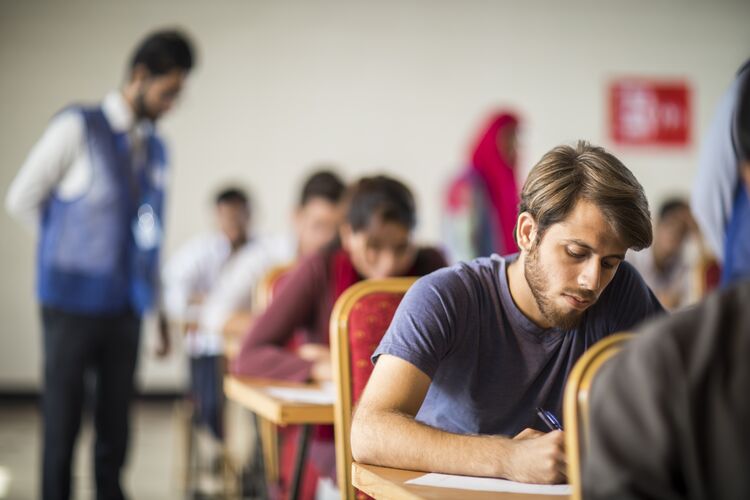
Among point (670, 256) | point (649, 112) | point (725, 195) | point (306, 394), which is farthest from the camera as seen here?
point (649, 112)

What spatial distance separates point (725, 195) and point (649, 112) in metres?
5.74

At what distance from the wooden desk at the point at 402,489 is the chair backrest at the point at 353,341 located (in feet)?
1.31

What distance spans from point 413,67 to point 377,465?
19.9 ft

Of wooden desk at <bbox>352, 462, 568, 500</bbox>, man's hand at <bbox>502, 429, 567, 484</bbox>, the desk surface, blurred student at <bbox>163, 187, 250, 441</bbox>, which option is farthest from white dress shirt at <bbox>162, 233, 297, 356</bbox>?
man's hand at <bbox>502, 429, 567, 484</bbox>

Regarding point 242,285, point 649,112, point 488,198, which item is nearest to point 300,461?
point 242,285

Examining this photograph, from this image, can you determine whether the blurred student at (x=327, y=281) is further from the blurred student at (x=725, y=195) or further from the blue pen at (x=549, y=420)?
the blue pen at (x=549, y=420)

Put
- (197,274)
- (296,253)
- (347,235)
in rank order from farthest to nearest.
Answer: (197,274) → (296,253) → (347,235)

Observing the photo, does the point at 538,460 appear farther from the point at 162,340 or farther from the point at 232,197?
the point at 232,197

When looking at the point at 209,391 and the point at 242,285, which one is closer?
the point at 242,285

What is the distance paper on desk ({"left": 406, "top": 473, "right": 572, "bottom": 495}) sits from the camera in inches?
45.8

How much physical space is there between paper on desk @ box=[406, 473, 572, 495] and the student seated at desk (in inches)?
0.7

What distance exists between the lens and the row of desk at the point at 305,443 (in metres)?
1.14

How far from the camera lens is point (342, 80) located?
7039mm

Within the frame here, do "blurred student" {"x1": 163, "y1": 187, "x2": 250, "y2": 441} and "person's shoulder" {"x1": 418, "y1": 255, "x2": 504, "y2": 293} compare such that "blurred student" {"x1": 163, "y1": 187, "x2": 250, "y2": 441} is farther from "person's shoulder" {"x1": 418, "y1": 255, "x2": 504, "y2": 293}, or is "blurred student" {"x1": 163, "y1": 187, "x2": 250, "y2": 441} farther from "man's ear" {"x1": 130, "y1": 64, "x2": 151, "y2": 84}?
"person's shoulder" {"x1": 418, "y1": 255, "x2": 504, "y2": 293}
